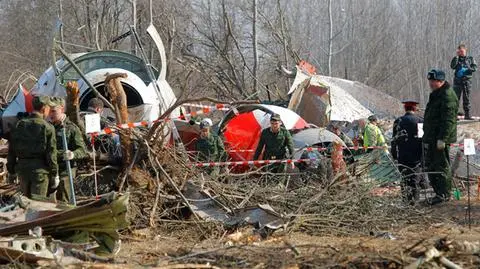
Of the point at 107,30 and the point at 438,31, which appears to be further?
the point at 438,31

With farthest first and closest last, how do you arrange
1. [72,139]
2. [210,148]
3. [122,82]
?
[122,82] < [210,148] < [72,139]

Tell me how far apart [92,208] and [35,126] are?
192cm

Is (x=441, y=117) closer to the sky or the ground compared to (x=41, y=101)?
closer to the ground

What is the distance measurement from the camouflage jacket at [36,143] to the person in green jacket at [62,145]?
0.68ft

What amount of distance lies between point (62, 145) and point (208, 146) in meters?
3.09

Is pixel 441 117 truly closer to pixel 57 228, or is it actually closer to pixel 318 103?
pixel 57 228

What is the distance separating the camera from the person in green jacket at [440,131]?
10.1 meters

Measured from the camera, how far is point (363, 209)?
8969 mm

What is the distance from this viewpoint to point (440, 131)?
10.2m

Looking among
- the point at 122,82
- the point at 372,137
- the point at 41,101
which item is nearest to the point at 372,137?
the point at 372,137

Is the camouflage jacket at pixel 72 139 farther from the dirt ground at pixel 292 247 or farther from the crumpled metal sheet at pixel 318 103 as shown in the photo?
the crumpled metal sheet at pixel 318 103

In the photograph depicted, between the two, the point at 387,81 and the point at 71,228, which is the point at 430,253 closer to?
the point at 71,228

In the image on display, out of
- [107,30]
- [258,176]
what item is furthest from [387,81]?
[258,176]

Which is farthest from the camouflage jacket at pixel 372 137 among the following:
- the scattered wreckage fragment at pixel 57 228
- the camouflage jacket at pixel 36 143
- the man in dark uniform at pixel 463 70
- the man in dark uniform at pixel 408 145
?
the scattered wreckage fragment at pixel 57 228
